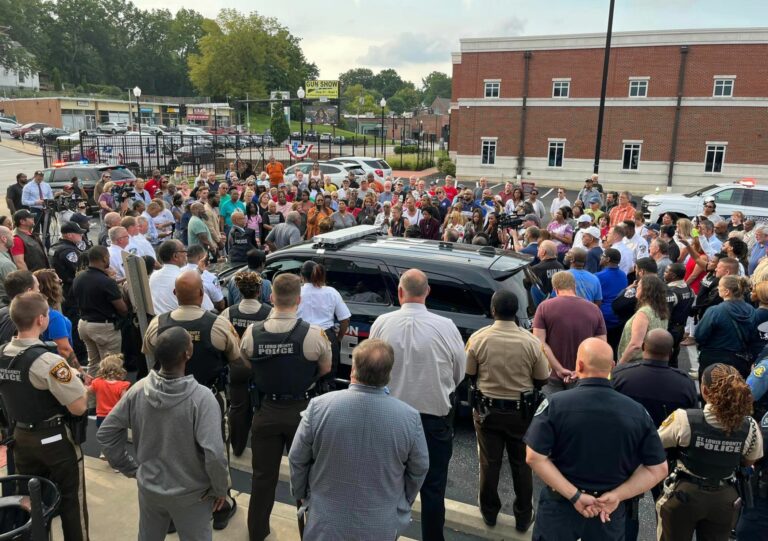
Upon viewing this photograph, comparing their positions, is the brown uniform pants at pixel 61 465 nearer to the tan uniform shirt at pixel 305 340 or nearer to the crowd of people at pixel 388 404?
the crowd of people at pixel 388 404

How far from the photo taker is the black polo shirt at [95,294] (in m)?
5.90

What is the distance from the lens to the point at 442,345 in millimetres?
3926

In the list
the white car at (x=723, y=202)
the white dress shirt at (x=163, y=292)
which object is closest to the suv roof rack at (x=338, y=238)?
the white dress shirt at (x=163, y=292)

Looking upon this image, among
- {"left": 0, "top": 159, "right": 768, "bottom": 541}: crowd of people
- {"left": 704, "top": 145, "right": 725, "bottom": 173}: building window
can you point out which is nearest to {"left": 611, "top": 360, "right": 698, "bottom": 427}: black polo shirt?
{"left": 0, "top": 159, "right": 768, "bottom": 541}: crowd of people

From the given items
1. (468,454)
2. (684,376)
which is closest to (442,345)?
(684,376)

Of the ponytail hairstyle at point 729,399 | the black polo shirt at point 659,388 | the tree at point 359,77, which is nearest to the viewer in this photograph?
the ponytail hairstyle at point 729,399

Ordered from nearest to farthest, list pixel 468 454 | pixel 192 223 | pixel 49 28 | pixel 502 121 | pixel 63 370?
pixel 63 370, pixel 468 454, pixel 192 223, pixel 502 121, pixel 49 28

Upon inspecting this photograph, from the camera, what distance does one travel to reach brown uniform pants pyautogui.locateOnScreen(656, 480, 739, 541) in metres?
3.34

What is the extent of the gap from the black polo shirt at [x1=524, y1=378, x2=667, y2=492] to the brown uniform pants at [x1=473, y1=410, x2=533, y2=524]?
110cm

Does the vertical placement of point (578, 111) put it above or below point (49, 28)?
below

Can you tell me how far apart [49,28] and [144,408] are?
115 meters

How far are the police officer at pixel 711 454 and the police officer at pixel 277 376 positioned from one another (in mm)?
2331

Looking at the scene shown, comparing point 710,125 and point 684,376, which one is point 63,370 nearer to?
point 684,376

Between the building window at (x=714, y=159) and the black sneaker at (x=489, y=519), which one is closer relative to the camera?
the black sneaker at (x=489, y=519)
